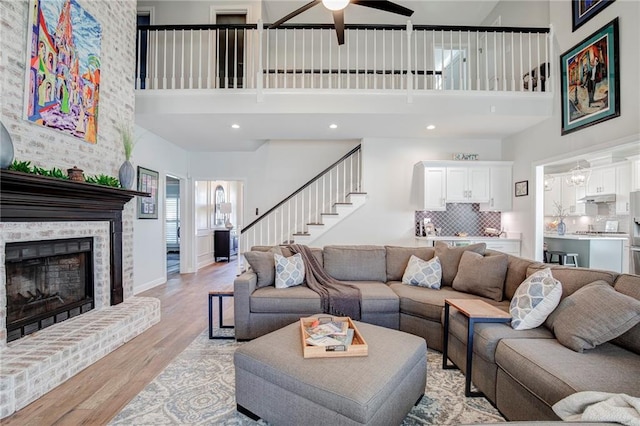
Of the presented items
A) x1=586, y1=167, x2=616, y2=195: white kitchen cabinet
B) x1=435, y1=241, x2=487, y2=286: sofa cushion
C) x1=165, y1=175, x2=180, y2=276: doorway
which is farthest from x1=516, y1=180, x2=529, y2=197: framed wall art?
x1=165, y1=175, x2=180, y2=276: doorway

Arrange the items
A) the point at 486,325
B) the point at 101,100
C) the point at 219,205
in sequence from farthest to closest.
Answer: the point at 219,205
the point at 101,100
the point at 486,325

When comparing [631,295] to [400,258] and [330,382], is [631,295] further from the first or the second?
[400,258]

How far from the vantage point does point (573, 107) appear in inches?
166

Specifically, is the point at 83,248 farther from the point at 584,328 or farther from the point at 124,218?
the point at 584,328

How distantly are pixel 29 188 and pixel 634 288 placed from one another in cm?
435

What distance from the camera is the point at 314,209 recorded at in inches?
249

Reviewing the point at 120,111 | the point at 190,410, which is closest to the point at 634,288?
the point at 190,410

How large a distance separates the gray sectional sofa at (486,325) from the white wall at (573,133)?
2149mm

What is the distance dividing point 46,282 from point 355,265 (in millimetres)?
3133

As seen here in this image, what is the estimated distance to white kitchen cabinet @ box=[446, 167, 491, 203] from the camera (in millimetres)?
5676

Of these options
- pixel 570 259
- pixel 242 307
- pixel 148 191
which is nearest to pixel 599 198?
pixel 570 259

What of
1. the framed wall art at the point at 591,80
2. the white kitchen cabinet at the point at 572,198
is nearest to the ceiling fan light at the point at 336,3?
the framed wall art at the point at 591,80

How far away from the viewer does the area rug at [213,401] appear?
196cm

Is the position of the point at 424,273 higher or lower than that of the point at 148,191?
lower
